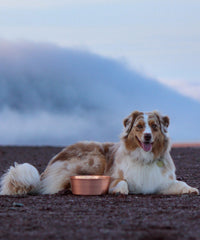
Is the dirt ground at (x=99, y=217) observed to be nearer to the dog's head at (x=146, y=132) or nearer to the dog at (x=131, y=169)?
the dog at (x=131, y=169)

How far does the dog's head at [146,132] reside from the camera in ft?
27.6

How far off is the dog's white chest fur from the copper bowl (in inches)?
18.2

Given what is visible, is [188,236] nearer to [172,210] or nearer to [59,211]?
[172,210]

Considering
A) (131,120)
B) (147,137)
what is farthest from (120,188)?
(131,120)

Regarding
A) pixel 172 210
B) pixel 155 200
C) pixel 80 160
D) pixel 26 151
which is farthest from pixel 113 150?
pixel 26 151

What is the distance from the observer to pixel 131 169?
8852mm

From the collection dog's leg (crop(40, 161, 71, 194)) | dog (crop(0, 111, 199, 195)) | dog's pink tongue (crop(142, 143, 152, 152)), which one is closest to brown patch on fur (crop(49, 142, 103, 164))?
dog (crop(0, 111, 199, 195))

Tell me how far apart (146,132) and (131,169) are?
2.90 ft

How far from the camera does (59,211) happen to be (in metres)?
6.76

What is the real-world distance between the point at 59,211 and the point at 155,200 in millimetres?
1800

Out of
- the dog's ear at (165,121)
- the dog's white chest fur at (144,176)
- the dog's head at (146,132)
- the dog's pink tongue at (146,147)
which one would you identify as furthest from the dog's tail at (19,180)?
the dog's ear at (165,121)

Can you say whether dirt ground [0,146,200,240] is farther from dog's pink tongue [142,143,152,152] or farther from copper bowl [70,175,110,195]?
dog's pink tongue [142,143,152,152]

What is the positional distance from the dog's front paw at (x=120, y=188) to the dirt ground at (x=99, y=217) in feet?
0.59

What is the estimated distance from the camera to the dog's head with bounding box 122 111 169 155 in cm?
842
